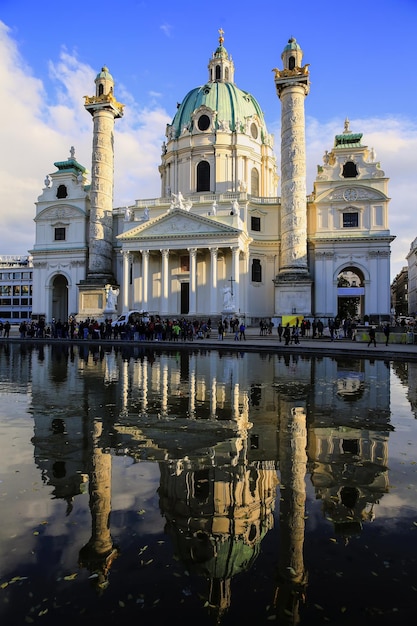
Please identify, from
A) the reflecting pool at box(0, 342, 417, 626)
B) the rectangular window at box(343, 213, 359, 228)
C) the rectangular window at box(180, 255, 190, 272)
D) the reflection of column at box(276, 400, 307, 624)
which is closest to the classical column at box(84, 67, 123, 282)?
the rectangular window at box(180, 255, 190, 272)

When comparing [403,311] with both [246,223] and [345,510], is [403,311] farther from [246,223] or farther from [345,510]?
[345,510]

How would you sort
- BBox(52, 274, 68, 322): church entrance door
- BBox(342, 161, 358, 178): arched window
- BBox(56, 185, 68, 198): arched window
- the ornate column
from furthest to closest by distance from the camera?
BBox(52, 274, 68, 322): church entrance door → BBox(56, 185, 68, 198): arched window → BBox(342, 161, 358, 178): arched window → the ornate column

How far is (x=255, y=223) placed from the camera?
165ft

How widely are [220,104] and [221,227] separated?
2156cm

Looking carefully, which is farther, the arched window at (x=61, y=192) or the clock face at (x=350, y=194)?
the arched window at (x=61, y=192)

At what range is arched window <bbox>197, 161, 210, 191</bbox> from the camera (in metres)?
54.8

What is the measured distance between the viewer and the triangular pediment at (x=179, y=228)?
43.8 meters

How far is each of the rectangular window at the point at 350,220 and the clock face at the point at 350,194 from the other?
61.3 inches

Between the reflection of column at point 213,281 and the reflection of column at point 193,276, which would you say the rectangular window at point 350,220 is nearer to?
the reflection of column at point 213,281

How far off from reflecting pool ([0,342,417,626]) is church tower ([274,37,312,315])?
3398cm

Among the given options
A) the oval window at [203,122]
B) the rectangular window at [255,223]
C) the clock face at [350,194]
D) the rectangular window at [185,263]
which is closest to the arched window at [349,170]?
the clock face at [350,194]

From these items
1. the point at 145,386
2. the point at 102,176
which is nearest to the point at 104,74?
the point at 102,176

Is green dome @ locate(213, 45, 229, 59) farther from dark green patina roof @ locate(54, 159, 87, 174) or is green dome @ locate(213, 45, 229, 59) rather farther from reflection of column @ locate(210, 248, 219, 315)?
reflection of column @ locate(210, 248, 219, 315)

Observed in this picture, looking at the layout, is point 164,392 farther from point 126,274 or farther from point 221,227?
point 126,274
